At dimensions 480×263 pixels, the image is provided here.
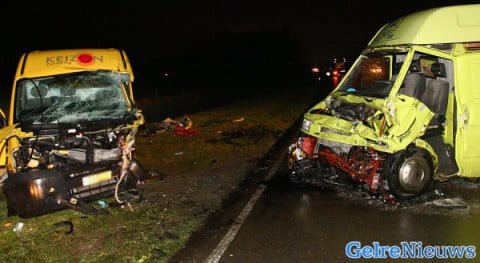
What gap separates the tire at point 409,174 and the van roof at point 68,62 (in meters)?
4.24

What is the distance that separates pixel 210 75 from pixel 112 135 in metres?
34.8

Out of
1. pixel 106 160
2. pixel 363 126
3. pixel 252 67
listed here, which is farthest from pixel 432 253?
pixel 252 67

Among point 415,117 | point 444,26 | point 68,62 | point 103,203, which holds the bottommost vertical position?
point 103,203

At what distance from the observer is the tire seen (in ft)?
19.9

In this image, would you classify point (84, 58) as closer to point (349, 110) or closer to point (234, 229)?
point (234, 229)

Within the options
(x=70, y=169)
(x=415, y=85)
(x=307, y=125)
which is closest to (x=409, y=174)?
(x=415, y=85)

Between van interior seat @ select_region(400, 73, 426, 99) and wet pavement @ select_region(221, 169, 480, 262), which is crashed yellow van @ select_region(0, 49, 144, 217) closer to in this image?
wet pavement @ select_region(221, 169, 480, 262)

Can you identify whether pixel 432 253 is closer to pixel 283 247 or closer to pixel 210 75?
pixel 283 247

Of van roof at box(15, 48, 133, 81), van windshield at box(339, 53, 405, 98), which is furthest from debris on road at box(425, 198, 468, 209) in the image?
van roof at box(15, 48, 133, 81)

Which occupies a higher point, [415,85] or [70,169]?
[415,85]

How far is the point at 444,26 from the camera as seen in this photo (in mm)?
6449

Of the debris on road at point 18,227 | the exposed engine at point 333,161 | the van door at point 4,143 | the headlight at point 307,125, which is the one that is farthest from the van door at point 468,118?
the van door at point 4,143

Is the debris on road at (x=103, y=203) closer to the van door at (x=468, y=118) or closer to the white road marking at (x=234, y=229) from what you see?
the white road marking at (x=234, y=229)

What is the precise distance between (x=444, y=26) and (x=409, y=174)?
7.41ft
